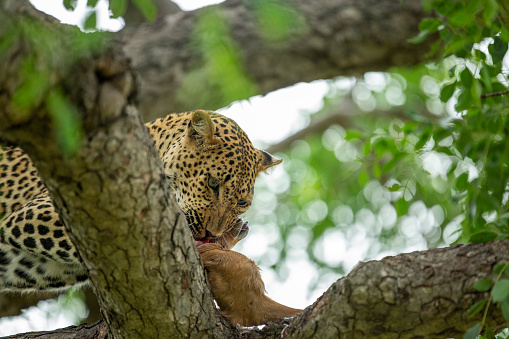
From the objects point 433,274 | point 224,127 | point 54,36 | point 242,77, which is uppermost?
point 54,36

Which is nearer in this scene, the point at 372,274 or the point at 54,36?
the point at 54,36

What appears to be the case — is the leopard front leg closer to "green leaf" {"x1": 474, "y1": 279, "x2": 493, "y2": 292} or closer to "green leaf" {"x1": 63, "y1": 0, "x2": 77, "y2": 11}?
"green leaf" {"x1": 63, "y1": 0, "x2": 77, "y2": 11}

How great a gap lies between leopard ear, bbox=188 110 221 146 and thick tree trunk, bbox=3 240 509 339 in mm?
3032

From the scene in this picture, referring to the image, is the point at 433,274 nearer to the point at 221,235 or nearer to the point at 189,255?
the point at 189,255

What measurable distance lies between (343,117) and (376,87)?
91.2 inches

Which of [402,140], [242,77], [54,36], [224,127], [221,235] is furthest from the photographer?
[224,127]

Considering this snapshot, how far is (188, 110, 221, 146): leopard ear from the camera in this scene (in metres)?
6.11

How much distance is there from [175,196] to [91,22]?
3.87m

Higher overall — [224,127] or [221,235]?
[224,127]

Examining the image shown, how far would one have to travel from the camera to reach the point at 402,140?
464 centimetres

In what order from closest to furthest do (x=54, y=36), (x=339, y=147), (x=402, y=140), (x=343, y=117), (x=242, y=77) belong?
1. (x=54, y=36)
2. (x=242, y=77)
3. (x=402, y=140)
4. (x=343, y=117)
5. (x=339, y=147)

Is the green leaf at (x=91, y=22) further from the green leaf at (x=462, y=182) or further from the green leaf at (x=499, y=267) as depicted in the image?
the green leaf at (x=462, y=182)

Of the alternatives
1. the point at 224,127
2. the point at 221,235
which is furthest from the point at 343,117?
the point at 221,235

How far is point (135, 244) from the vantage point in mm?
2975
